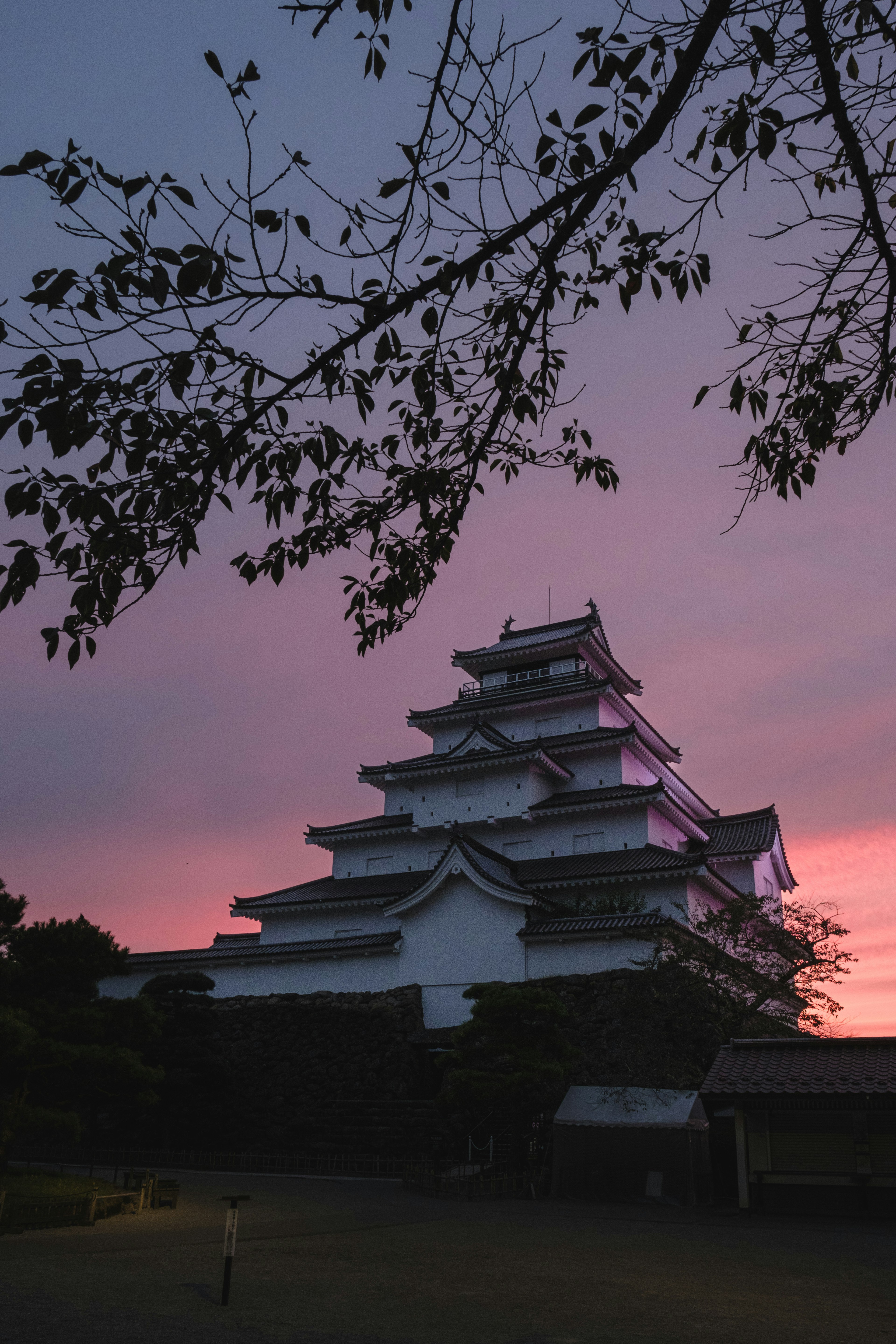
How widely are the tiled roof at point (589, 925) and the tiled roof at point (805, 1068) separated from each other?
Answer: 6176 millimetres

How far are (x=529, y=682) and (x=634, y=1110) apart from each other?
21.9 m

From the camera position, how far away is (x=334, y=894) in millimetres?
34938

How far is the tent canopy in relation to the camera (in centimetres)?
1839

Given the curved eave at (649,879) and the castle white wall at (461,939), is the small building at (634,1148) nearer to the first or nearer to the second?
the castle white wall at (461,939)

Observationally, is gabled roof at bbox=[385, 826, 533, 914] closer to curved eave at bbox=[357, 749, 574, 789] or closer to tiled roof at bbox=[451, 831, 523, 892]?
tiled roof at bbox=[451, 831, 523, 892]

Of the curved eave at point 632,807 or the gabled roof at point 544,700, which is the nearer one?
the curved eave at point 632,807

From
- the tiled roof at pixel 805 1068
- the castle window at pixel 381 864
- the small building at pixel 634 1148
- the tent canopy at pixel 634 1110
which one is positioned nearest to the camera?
the tiled roof at pixel 805 1068

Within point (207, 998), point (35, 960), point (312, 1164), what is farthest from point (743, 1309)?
point (207, 998)

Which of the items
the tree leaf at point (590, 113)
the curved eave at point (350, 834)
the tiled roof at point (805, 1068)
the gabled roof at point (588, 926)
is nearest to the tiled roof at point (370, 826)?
the curved eave at point (350, 834)

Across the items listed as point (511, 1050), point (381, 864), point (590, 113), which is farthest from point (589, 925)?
point (590, 113)

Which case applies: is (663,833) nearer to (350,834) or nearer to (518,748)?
(518,748)

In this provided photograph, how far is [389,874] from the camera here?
35781mm

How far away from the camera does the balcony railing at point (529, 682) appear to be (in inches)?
1468

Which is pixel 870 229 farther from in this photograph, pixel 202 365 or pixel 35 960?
pixel 35 960
